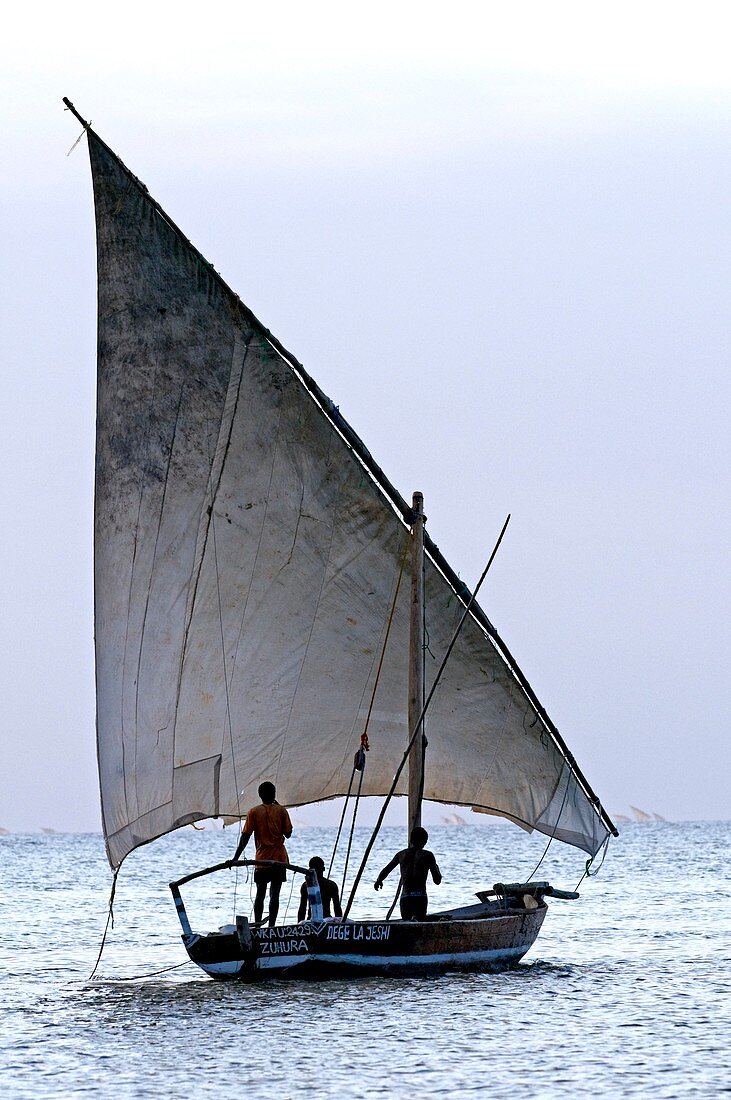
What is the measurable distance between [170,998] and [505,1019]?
173 inches

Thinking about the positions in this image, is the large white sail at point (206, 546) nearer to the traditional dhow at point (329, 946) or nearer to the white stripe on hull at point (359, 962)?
the traditional dhow at point (329, 946)

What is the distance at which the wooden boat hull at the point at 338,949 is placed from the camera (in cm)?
1997

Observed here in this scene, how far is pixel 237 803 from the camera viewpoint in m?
21.4

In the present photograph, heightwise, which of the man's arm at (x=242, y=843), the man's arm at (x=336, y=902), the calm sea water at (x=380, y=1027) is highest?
the man's arm at (x=242, y=843)

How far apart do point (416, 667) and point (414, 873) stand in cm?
256

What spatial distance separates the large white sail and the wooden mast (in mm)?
247

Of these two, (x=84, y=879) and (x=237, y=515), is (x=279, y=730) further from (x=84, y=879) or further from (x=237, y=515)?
(x=84, y=879)

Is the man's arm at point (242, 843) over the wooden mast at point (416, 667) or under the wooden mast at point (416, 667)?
under

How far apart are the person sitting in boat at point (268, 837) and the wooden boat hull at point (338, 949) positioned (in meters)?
0.38

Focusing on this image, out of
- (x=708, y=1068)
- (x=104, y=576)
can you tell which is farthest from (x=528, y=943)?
(x=104, y=576)

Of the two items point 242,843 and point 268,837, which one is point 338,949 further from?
point 242,843

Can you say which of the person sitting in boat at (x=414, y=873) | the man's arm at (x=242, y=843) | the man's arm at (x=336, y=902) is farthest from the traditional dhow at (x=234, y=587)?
the man's arm at (x=336, y=902)

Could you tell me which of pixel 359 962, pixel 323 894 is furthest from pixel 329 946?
pixel 323 894

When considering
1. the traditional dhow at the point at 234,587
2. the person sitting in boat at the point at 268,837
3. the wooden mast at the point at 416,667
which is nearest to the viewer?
the person sitting in boat at the point at 268,837
